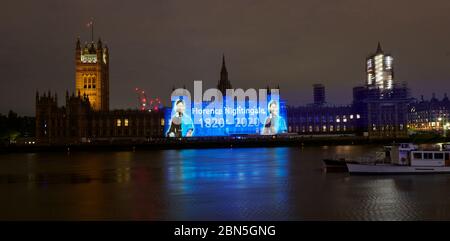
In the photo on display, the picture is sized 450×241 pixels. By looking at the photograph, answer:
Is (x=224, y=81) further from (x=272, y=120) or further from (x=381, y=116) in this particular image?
(x=381, y=116)

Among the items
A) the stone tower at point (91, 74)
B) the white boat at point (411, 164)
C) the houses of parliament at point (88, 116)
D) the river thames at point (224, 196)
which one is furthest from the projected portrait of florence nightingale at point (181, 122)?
the white boat at point (411, 164)

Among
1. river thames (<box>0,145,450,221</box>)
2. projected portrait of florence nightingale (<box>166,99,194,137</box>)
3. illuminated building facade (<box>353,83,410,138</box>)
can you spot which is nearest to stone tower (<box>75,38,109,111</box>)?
projected portrait of florence nightingale (<box>166,99,194,137</box>)

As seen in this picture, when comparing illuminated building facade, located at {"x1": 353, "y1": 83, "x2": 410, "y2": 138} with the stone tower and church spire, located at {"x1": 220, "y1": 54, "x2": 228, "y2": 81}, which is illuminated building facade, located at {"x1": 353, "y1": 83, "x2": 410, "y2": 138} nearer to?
church spire, located at {"x1": 220, "y1": 54, "x2": 228, "y2": 81}

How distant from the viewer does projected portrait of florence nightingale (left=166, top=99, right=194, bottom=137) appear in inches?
5497

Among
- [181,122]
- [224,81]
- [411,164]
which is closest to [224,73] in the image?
[224,81]

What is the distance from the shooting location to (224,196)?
37.5 m

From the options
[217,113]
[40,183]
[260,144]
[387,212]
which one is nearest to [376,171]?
[387,212]

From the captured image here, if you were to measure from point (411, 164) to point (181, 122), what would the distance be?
3800 inches

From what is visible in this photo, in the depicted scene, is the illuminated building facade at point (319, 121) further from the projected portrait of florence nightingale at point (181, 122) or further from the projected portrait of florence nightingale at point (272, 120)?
the projected portrait of florence nightingale at point (181, 122)

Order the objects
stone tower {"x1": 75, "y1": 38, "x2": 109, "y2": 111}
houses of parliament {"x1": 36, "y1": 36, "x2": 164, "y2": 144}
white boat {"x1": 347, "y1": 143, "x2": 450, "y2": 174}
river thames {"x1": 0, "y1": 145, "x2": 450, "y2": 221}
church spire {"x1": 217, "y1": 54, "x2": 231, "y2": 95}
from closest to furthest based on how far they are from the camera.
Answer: river thames {"x1": 0, "y1": 145, "x2": 450, "y2": 221} < white boat {"x1": 347, "y1": 143, "x2": 450, "y2": 174} < houses of parliament {"x1": 36, "y1": 36, "x2": 164, "y2": 144} < stone tower {"x1": 75, "y1": 38, "x2": 109, "y2": 111} < church spire {"x1": 217, "y1": 54, "x2": 231, "y2": 95}

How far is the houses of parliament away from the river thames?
86.7 m

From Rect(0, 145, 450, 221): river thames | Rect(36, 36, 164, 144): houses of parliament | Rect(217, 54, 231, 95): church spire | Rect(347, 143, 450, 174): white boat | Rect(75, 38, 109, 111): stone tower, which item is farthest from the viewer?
Answer: Rect(217, 54, 231, 95): church spire

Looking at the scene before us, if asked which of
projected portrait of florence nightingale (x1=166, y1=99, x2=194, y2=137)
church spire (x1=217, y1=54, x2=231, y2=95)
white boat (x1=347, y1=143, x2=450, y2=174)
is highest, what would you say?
church spire (x1=217, y1=54, x2=231, y2=95)

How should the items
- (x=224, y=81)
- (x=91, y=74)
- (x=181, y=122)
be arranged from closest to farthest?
(x=181, y=122) < (x=91, y=74) < (x=224, y=81)
